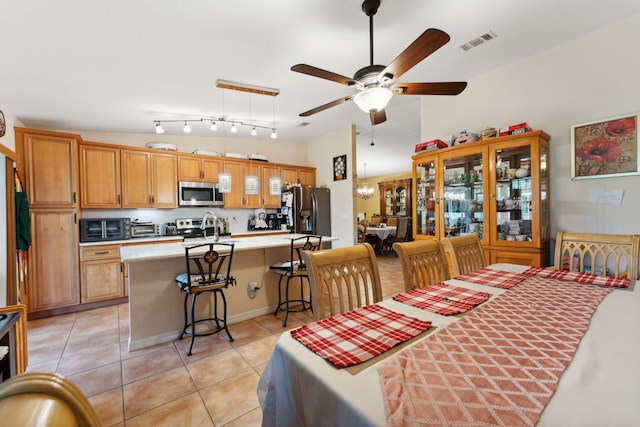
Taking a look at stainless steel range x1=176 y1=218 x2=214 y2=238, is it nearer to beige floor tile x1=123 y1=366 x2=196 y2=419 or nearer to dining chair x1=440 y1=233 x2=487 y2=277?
beige floor tile x1=123 y1=366 x2=196 y2=419

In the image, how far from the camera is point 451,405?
62 centimetres

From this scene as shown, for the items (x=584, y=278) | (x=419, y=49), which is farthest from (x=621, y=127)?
(x=419, y=49)

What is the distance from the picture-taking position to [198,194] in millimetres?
4688

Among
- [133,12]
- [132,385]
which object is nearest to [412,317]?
[132,385]

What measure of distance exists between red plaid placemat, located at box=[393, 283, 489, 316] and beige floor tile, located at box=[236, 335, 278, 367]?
1.47m

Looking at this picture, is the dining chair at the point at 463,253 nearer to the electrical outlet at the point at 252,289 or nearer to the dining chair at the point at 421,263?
the dining chair at the point at 421,263

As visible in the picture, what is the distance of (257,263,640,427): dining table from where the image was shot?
0.61m

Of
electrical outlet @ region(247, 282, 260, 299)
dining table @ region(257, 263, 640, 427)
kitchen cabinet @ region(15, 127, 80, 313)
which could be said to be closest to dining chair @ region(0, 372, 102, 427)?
dining table @ region(257, 263, 640, 427)

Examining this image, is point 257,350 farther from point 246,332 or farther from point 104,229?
point 104,229

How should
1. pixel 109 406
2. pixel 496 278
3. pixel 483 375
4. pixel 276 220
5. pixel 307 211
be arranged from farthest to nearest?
pixel 276 220 → pixel 307 211 → pixel 109 406 → pixel 496 278 → pixel 483 375

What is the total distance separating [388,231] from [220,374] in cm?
567

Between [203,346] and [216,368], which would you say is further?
[203,346]

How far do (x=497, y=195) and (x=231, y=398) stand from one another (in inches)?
120

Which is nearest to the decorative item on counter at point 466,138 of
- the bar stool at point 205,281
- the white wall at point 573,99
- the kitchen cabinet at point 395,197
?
the white wall at point 573,99
